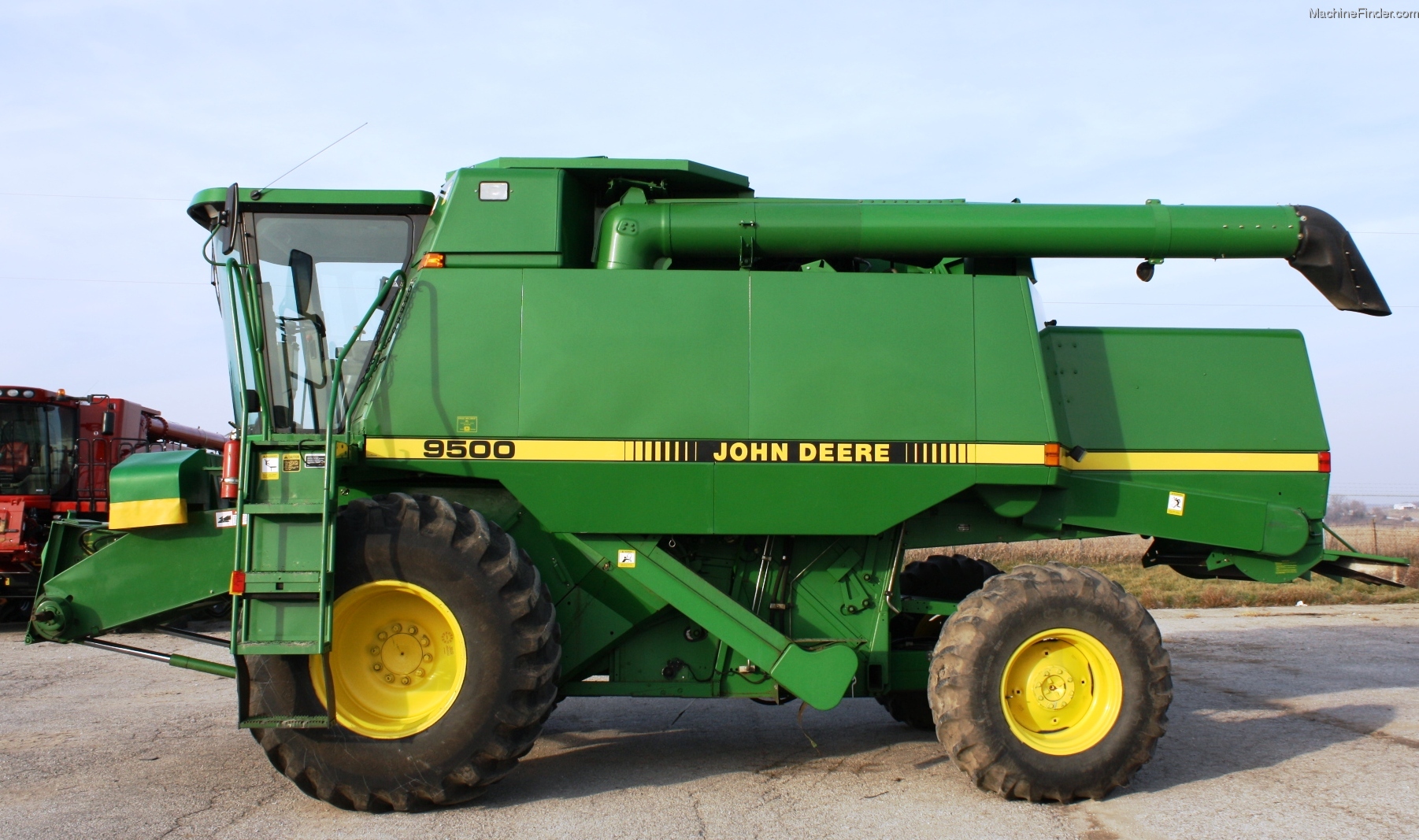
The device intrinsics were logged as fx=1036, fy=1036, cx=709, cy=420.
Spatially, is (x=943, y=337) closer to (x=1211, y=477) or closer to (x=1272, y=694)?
(x=1211, y=477)

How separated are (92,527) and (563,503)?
2597 mm

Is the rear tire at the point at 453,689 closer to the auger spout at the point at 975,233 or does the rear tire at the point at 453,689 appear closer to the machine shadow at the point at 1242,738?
the auger spout at the point at 975,233

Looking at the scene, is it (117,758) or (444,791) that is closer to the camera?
(444,791)

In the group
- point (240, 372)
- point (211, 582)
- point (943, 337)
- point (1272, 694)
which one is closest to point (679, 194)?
point (943, 337)

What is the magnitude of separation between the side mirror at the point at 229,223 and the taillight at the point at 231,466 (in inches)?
51.0

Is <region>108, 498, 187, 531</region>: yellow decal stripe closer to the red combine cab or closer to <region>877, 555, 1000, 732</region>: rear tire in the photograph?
<region>877, 555, 1000, 732</region>: rear tire

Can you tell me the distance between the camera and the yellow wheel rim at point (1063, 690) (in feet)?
18.3

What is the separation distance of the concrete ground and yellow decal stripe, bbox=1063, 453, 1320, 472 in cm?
179

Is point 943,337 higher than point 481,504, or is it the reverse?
point 943,337

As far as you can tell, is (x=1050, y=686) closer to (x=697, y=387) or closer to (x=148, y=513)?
(x=697, y=387)

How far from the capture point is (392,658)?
18.0ft

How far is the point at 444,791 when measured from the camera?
5.19 meters

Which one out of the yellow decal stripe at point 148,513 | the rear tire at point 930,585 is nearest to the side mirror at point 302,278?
the yellow decal stripe at point 148,513

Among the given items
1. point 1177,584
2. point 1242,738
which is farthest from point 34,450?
point 1177,584
